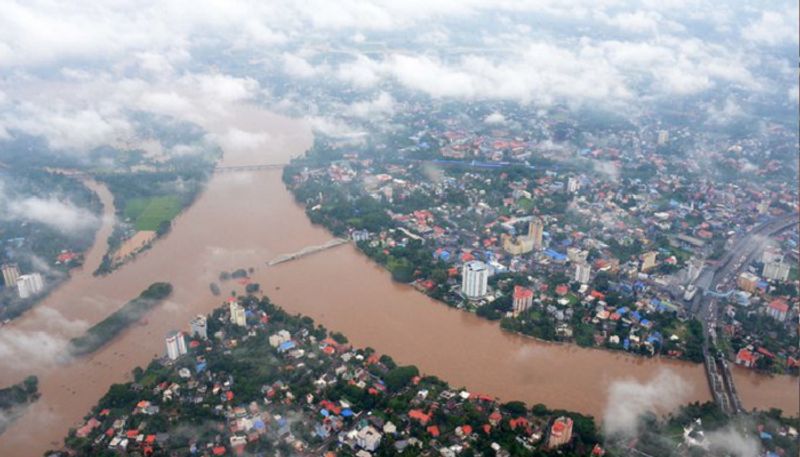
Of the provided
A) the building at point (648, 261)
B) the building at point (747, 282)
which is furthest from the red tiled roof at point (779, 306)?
the building at point (648, 261)

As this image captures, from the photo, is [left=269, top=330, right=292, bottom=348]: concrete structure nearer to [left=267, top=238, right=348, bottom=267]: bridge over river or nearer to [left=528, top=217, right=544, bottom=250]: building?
[left=267, top=238, right=348, bottom=267]: bridge over river

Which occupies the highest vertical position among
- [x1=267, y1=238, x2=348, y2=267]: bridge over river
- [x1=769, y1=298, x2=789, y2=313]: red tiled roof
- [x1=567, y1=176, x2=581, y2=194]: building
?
[x1=567, y1=176, x2=581, y2=194]: building

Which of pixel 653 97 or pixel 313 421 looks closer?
pixel 313 421

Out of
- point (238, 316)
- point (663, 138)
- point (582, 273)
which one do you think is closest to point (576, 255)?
point (582, 273)

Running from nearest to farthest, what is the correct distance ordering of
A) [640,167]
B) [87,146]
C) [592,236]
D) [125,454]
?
1. [125,454]
2. [592,236]
3. [640,167]
4. [87,146]

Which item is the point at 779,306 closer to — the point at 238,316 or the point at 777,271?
the point at 777,271

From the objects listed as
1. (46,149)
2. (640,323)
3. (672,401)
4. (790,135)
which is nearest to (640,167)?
(790,135)

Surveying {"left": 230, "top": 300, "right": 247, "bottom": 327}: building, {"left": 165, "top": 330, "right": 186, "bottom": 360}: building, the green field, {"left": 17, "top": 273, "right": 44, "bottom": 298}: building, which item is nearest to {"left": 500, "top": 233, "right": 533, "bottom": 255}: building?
{"left": 230, "top": 300, "right": 247, "bottom": 327}: building

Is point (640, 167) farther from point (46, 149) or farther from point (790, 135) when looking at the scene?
point (46, 149)
